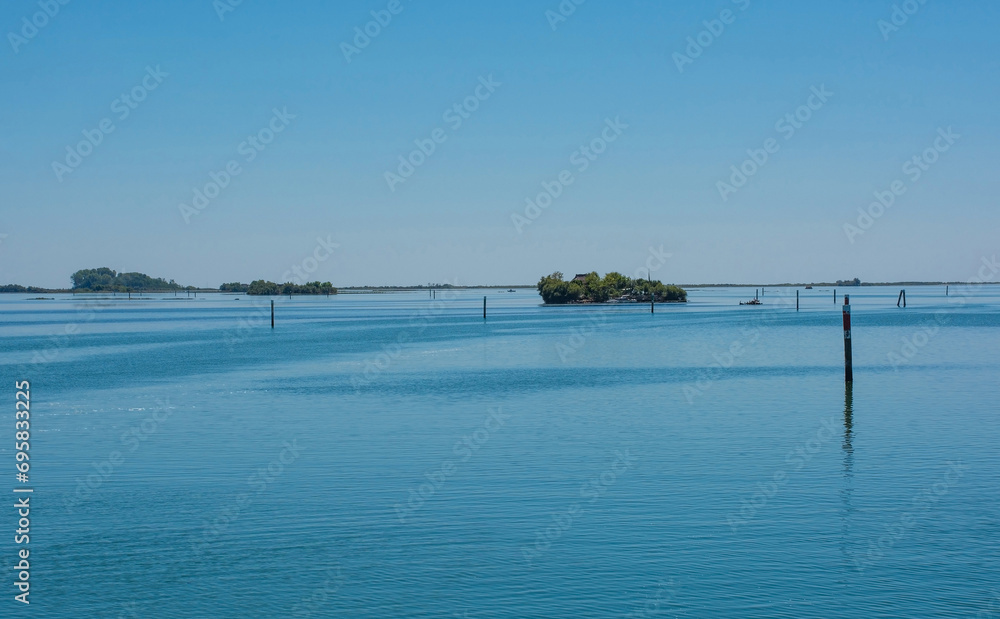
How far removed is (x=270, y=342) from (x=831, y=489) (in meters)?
67.6

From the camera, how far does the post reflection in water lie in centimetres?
1555

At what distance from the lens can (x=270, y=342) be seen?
3187 inches

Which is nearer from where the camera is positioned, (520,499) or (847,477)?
(520,499)

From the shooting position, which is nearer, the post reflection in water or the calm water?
the calm water

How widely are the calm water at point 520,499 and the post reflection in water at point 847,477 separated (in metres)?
0.10

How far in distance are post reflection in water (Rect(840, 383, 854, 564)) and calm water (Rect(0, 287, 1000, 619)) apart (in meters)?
0.10

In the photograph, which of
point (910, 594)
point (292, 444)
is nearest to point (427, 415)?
point (292, 444)

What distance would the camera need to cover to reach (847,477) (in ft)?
66.8

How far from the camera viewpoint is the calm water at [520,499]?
43.5 feet

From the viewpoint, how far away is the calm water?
13266mm

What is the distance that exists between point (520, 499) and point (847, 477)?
24.8ft

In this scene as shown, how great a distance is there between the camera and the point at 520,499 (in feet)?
61.4

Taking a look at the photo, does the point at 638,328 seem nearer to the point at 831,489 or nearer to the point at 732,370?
the point at 732,370

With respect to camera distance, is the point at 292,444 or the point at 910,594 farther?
the point at 292,444
